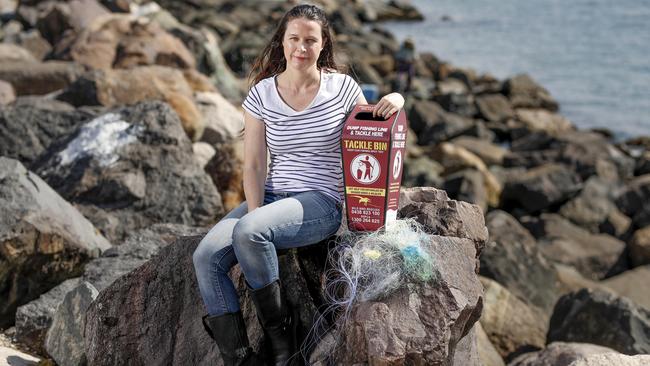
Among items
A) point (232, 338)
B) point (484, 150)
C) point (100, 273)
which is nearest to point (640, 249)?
point (484, 150)

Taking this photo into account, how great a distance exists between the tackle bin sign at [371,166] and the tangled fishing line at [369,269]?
0.29 ft

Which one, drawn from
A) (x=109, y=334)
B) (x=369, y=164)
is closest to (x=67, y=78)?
(x=109, y=334)

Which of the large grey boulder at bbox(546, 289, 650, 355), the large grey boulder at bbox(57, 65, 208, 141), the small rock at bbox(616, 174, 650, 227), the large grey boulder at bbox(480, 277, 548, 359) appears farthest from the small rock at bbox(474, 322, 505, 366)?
the small rock at bbox(616, 174, 650, 227)

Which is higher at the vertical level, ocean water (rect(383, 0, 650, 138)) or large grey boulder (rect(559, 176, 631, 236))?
large grey boulder (rect(559, 176, 631, 236))

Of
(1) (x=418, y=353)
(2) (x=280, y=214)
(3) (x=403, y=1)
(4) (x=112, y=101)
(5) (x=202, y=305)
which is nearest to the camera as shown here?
(1) (x=418, y=353)

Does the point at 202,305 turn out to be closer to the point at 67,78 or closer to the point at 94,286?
the point at 94,286

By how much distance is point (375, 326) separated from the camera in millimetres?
3498

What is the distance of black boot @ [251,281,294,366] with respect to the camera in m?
3.69

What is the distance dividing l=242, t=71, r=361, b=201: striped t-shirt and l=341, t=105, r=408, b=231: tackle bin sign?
0.43 feet

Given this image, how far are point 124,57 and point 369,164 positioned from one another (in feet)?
36.4

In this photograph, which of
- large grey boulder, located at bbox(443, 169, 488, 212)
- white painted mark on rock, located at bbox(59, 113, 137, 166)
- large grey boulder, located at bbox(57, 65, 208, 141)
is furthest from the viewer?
large grey boulder, located at bbox(443, 169, 488, 212)

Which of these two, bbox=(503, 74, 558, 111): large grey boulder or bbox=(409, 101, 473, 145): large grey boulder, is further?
bbox=(503, 74, 558, 111): large grey boulder

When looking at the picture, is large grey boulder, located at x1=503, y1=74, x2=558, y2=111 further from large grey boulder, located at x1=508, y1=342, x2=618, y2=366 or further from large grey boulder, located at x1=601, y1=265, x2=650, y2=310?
large grey boulder, located at x1=508, y1=342, x2=618, y2=366

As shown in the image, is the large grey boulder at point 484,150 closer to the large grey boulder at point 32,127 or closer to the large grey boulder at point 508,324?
the large grey boulder at point 508,324
